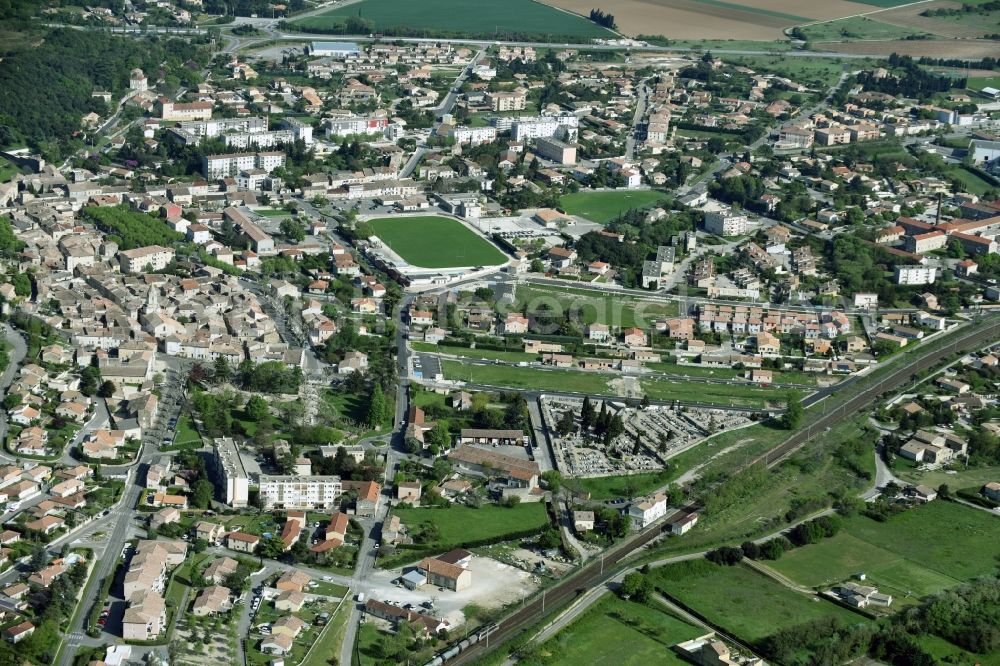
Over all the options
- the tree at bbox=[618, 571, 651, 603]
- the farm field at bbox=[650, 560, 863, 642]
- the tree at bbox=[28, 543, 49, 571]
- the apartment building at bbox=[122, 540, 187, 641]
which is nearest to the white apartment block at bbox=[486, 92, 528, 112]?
the farm field at bbox=[650, 560, 863, 642]

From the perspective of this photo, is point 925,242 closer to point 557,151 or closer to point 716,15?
point 557,151

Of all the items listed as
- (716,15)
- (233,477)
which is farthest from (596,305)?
(716,15)

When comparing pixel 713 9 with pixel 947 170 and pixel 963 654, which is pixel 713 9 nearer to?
pixel 947 170

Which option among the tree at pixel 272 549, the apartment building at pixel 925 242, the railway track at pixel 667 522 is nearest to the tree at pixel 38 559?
the tree at pixel 272 549

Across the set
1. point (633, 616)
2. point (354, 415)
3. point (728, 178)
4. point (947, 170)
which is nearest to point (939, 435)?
point (633, 616)

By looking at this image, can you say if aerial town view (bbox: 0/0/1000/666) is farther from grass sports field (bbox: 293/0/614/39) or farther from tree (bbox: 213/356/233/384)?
grass sports field (bbox: 293/0/614/39)

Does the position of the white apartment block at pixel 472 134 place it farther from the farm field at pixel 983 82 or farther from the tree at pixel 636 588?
the tree at pixel 636 588
